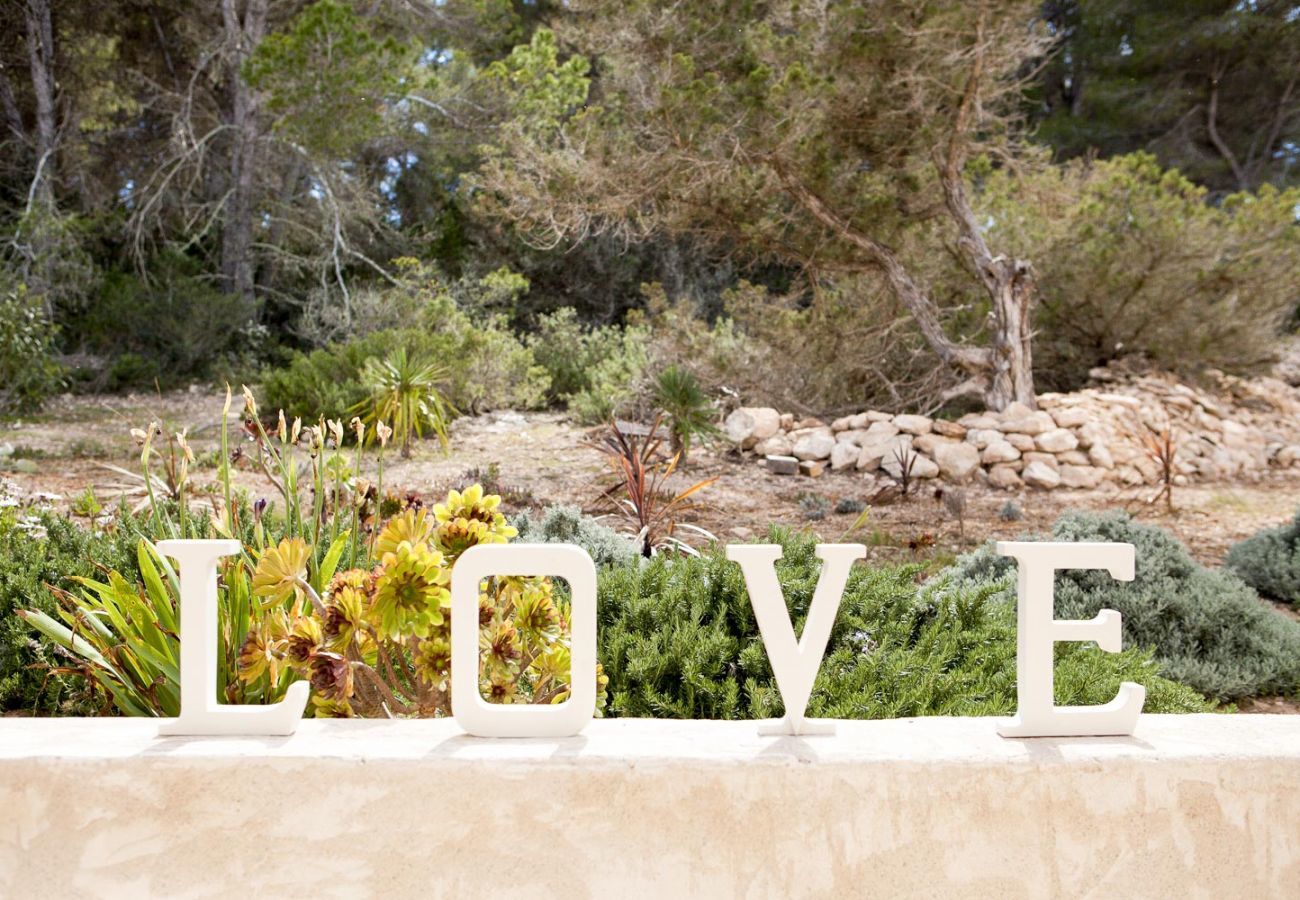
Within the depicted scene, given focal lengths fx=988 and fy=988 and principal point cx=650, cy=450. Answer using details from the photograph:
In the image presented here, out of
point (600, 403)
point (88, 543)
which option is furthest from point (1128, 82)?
point (88, 543)

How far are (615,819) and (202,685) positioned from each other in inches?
18.7

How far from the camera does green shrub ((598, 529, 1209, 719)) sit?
5.49ft

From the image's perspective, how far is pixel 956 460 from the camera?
4.94 meters

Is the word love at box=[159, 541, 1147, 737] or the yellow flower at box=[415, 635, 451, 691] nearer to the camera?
the word love at box=[159, 541, 1147, 737]

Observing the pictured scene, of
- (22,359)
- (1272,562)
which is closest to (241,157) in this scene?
(22,359)

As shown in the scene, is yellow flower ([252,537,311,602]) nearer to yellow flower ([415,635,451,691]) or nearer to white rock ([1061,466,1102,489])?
yellow flower ([415,635,451,691])

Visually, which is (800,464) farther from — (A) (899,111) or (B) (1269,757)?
(B) (1269,757)

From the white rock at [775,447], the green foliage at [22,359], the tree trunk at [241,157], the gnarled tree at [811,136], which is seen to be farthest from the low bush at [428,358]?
the tree trunk at [241,157]

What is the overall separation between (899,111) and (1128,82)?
286 inches

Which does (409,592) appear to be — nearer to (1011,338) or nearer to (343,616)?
(343,616)

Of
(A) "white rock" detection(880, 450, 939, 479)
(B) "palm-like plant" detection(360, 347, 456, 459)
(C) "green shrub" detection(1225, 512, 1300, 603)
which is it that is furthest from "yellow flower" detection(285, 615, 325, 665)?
(A) "white rock" detection(880, 450, 939, 479)

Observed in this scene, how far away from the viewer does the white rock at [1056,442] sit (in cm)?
516

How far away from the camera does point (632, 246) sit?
406 inches

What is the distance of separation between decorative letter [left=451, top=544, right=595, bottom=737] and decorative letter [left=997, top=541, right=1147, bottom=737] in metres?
0.47
